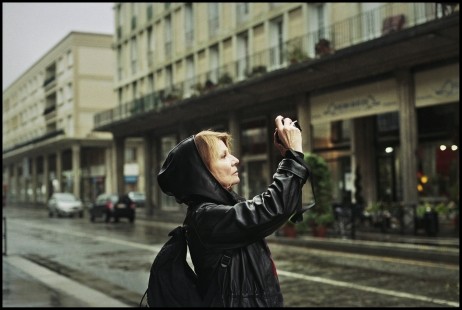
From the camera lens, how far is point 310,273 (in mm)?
12688

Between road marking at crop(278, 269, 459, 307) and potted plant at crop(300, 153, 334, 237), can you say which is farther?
potted plant at crop(300, 153, 334, 237)

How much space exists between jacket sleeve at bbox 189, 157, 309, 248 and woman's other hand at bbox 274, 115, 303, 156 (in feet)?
0.14

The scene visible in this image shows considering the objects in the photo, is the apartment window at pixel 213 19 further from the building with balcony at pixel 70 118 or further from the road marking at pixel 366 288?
the building with balcony at pixel 70 118

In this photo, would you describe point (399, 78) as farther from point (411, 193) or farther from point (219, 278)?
point (219, 278)

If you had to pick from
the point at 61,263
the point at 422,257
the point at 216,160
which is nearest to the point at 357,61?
the point at 422,257

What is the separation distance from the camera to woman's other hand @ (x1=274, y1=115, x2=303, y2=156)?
1.77m

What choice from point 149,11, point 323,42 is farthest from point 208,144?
point 149,11

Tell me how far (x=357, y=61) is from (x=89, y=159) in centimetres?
5370

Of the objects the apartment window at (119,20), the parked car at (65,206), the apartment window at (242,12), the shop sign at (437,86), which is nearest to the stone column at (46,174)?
the apartment window at (119,20)

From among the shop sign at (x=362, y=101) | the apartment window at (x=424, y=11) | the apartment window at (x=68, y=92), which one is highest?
the apartment window at (x=68, y=92)

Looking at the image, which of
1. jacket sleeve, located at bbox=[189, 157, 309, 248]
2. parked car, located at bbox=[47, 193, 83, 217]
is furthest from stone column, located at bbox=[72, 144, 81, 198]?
jacket sleeve, located at bbox=[189, 157, 309, 248]

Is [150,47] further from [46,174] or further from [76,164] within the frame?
[46,174]

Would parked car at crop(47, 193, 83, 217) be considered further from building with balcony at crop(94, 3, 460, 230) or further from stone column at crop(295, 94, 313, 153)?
stone column at crop(295, 94, 313, 153)

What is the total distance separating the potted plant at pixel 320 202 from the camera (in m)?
19.9
